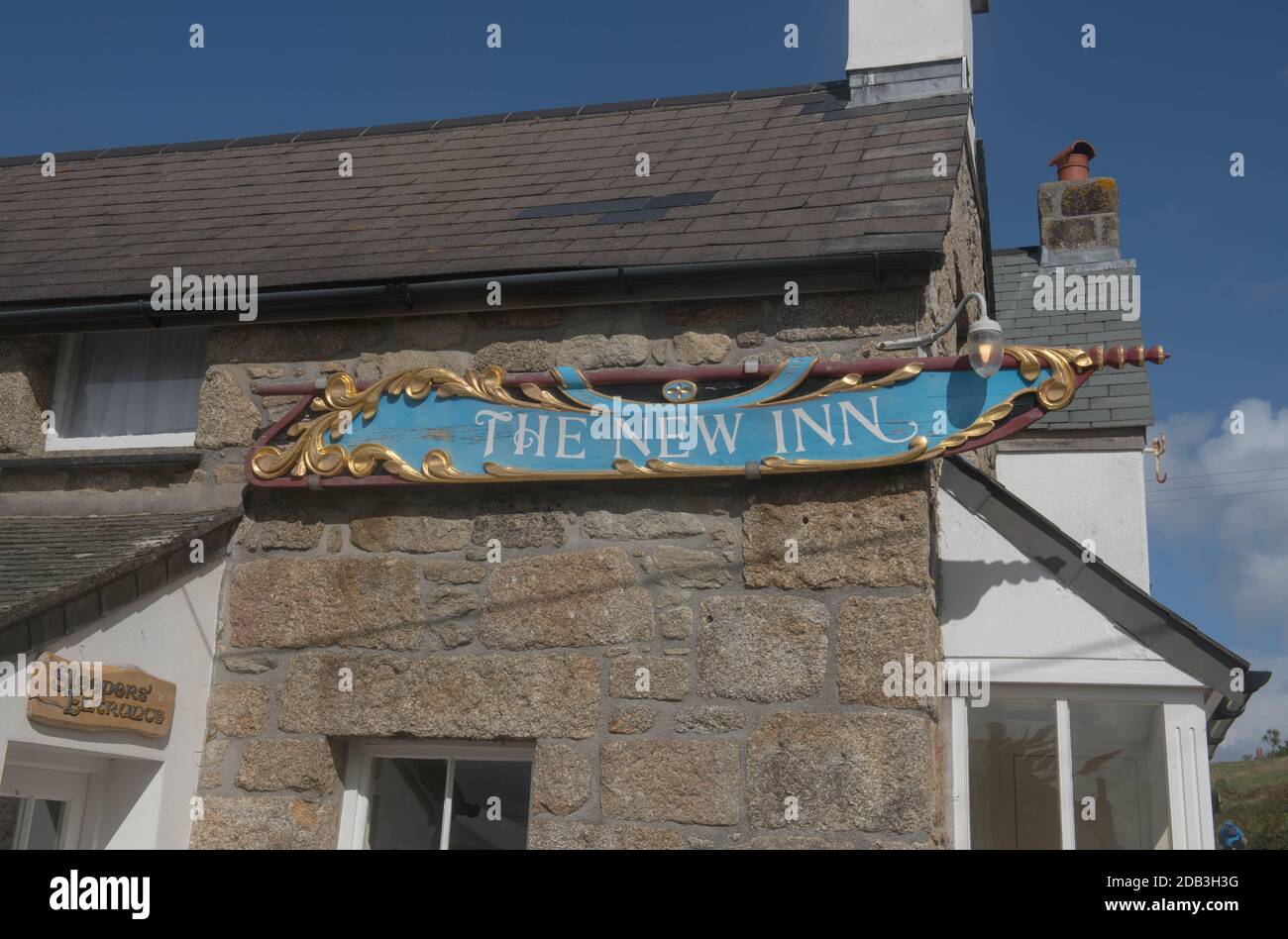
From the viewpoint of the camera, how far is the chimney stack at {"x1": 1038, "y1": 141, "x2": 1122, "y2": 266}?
36.4 feet

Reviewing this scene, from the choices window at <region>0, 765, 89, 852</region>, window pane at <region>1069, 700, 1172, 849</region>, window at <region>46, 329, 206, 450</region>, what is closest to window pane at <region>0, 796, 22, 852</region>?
window at <region>0, 765, 89, 852</region>

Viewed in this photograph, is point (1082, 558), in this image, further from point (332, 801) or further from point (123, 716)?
point (123, 716)

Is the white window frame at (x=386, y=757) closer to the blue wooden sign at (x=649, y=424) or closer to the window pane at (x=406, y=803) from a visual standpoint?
the window pane at (x=406, y=803)

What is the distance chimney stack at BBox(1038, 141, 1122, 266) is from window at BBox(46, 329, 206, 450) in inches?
305

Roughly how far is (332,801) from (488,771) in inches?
26.4

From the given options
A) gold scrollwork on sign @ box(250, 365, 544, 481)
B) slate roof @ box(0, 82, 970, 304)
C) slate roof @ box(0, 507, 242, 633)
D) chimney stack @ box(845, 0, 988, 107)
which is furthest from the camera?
chimney stack @ box(845, 0, 988, 107)

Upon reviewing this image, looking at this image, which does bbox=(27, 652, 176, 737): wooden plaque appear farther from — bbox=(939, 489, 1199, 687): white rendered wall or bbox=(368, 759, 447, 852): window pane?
bbox=(939, 489, 1199, 687): white rendered wall

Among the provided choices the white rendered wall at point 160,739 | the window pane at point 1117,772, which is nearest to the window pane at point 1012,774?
the window pane at point 1117,772

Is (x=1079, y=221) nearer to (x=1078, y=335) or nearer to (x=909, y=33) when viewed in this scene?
(x=1078, y=335)

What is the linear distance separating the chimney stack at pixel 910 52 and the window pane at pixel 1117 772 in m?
3.66

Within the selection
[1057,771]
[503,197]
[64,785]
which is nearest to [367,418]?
[503,197]

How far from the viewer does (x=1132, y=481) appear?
350 inches

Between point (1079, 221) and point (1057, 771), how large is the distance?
7230mm
